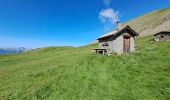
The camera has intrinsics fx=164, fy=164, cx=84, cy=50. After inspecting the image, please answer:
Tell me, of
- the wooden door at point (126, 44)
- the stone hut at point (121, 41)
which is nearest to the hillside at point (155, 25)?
the stone hut at point (121, 41)

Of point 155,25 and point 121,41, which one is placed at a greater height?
point 155,25

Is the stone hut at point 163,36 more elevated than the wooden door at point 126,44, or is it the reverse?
the stone hut at point 163,36

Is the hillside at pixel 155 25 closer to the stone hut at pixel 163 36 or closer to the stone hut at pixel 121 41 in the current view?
the stone hut at pixel 163 36

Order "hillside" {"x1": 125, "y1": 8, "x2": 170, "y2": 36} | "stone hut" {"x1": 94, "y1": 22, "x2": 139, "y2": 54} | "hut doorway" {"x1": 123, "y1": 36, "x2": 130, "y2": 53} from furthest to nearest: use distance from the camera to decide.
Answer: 1. "hillside" {"x1": 125, "y1": 8, "x2": 170, "y2": 36}
2. "hut doorway" {"x1": 123, "y1": 36, "x2": 130, "y2": 53}
3. "stone hut" {"x1": 94, "y1": 22, "x2": 139, "y2": 54}

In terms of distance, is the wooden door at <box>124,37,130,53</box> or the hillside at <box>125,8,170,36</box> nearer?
the wooden door at <box>124,37,130,53</box>

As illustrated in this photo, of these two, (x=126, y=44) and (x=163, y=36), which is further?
(x=163, y=36)

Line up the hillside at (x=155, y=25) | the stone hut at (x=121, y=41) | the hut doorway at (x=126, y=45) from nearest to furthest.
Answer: the stone hut at (x=121, y=41), the hut doorway at (x=126, y=45), the hillside at (x=155, y=25)

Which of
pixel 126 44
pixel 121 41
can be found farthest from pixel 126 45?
pixel 121 41

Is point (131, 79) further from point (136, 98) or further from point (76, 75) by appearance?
point (76, 75)

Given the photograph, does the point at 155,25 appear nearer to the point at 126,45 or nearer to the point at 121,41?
the point at 126,45

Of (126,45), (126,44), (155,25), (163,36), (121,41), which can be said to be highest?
(155,25)

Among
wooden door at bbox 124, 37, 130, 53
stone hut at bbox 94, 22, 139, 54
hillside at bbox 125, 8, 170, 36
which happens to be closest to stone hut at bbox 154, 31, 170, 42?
stone hut at bbox 94, 22, 139, 54

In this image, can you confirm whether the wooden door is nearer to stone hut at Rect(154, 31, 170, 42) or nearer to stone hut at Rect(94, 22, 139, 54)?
stone hut at Rect(94, 22, 139, 54)

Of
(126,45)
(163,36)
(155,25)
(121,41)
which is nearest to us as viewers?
(121,41)
